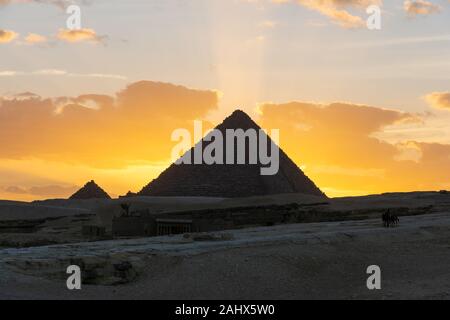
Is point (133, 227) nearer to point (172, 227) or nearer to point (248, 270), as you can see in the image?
point (172, 227)

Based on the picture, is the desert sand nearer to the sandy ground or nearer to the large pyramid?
the sandy ground

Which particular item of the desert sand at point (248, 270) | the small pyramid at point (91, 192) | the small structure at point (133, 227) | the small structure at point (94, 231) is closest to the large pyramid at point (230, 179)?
the small pyramid at point (91, 192)

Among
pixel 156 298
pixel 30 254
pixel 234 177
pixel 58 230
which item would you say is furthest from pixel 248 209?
pixel 156 298

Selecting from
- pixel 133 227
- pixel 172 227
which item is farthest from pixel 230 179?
pixel 133 227

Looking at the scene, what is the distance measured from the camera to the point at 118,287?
35.3 feet

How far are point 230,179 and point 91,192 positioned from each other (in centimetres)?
1637

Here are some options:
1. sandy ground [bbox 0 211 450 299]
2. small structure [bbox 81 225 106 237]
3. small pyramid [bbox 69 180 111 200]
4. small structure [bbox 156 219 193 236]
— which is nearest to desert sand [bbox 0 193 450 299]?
sandy ground [bbox 0 211 450 299]

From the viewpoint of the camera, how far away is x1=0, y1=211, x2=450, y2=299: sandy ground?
10.2m

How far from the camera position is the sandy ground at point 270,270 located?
33.6ft

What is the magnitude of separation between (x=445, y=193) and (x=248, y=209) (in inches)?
380

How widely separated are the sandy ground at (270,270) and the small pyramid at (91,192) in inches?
1728

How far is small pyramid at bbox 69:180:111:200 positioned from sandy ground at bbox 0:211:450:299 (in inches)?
1728

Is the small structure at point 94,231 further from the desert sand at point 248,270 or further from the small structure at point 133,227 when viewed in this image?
the desert sand at point 248,270
